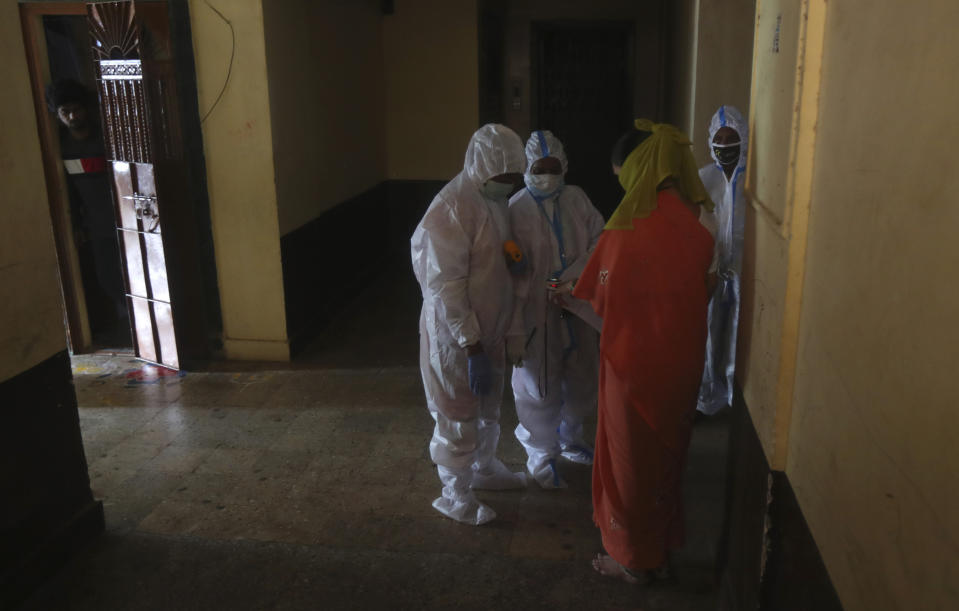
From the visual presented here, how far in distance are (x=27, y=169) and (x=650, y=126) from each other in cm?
215

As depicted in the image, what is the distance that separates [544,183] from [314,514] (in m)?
1.64

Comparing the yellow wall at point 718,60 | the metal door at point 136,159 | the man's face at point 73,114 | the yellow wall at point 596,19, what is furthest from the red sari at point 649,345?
the yellow wall at point 596,19

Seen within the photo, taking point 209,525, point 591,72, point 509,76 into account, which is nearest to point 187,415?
point 209,525

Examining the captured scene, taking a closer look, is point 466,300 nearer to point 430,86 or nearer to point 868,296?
point 868,296

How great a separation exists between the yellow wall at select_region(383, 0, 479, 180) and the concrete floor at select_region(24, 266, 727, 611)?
2971mm

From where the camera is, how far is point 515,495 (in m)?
3.29

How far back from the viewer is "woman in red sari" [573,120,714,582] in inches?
92.7

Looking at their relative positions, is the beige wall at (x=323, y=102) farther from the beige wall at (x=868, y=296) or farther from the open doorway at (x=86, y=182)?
the beige wall at (x=868, y=296)

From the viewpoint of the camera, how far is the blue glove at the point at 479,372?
2867 mm

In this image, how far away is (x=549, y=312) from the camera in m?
3.25

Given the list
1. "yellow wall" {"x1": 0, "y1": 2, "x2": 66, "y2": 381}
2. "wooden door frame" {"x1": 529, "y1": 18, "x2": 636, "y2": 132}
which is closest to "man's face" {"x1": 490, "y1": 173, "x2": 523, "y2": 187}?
"yellow wall" {"x1": 0, "y1": 2, "x2": 66, "y2": 381}

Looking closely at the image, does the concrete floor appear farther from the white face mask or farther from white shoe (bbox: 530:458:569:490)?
the white face mask

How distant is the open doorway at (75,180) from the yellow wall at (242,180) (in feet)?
2.73

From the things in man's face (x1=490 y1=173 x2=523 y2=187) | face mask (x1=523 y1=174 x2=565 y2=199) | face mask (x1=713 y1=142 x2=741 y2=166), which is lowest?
face mask (x1=523 y1=174 x2=565 y2=199)
